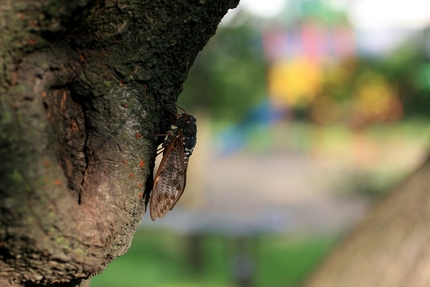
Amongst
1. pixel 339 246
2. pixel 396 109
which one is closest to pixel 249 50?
pixel 396 109

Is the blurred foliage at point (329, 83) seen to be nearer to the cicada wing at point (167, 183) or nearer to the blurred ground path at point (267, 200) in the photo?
the blurred ground path at point (267, 200)

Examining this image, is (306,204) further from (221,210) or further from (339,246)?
(339,246)

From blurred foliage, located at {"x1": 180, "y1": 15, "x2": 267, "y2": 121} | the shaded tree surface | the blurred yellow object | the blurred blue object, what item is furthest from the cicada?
the blurred yellow object

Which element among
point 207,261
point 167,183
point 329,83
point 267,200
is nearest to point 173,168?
point 167,183

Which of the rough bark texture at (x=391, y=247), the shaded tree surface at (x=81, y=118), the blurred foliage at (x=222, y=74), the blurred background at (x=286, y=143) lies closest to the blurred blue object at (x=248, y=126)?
the blurred background at (x=286, y=143)

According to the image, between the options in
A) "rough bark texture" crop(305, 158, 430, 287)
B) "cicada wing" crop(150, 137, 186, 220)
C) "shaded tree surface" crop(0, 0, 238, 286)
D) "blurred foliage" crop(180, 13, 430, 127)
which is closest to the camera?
"shaded tree surface" crop(0, 0, 238, 286)

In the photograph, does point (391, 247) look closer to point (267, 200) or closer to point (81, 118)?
point (81, 118)

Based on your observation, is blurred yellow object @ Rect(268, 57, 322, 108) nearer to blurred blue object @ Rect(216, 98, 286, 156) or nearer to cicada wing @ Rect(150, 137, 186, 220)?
blurred blue object @ Rect(216, 98, 286, 156)
